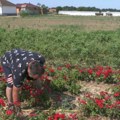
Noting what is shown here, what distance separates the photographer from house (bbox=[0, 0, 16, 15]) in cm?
8806

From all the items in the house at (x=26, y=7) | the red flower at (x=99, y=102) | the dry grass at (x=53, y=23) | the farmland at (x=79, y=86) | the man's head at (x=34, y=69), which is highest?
the man's head at (x=34, y=69)

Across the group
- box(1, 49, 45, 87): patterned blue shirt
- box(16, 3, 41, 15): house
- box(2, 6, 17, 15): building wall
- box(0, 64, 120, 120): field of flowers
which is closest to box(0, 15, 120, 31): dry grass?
box(0, 64, 120, 120): field of flowers

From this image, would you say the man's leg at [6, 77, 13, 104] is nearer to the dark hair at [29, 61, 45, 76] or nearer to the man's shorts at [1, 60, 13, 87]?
Answer: the man's shorts at [1, 60, 13, 87]

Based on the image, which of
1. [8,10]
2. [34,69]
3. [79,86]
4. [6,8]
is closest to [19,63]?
[34,69]

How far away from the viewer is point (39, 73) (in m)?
5.51

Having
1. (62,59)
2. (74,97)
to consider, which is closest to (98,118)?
(74,97)

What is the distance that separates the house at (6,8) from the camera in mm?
88062

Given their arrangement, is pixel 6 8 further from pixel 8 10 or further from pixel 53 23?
pixel 53 23

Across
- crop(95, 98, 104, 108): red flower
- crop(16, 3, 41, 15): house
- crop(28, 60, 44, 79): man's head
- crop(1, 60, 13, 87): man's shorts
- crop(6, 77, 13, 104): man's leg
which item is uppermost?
crop(28, 60, 44, 79): man's head

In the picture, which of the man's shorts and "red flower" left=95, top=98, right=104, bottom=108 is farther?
the man's shorts

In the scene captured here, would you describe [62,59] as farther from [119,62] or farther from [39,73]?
[39,73]

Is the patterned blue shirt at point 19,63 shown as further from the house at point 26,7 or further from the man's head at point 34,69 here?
the house at point 26,7

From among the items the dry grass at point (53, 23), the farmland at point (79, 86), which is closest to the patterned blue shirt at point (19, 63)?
the farmland at point (79, 86)

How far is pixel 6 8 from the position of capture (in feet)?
301
